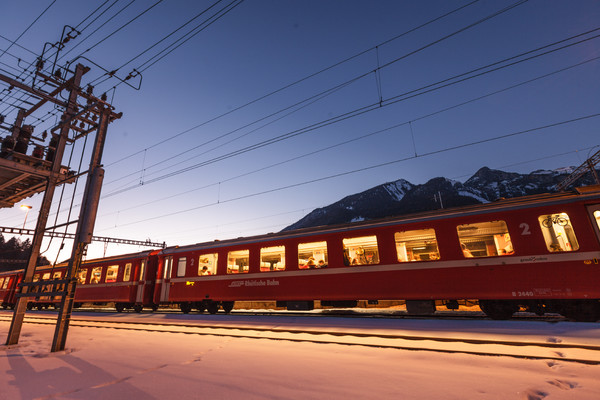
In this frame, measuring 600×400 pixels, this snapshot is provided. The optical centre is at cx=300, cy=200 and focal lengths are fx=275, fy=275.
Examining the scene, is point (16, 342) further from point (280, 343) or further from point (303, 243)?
point (303, 243)

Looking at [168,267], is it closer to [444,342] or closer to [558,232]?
[444,342]

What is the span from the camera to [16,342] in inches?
226

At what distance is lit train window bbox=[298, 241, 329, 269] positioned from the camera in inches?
371

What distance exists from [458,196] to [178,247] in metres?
140

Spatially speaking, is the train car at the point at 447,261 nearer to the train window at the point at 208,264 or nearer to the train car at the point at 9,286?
the train window at the point at 208,264

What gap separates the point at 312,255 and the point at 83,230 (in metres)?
6.44

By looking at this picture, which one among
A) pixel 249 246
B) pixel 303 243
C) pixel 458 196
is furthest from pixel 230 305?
pixel 458 196

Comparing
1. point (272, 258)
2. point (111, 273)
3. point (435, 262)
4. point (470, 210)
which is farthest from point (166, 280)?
point (470, 210)

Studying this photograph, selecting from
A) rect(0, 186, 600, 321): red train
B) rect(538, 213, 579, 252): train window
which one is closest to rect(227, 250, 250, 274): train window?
rect(0, 186, 600, 321): red train

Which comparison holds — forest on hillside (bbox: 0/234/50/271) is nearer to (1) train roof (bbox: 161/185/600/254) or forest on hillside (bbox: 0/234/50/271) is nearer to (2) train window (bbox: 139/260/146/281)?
(2) train window (bbox: 139/260/146/281)

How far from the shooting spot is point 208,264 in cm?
1182

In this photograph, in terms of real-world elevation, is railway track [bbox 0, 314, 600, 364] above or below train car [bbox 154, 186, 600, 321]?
below

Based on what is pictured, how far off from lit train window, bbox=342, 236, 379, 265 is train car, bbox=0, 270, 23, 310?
24.9 meters

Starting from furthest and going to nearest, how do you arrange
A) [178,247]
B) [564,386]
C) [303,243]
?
[178,247] → [303,243] → [564,386]
